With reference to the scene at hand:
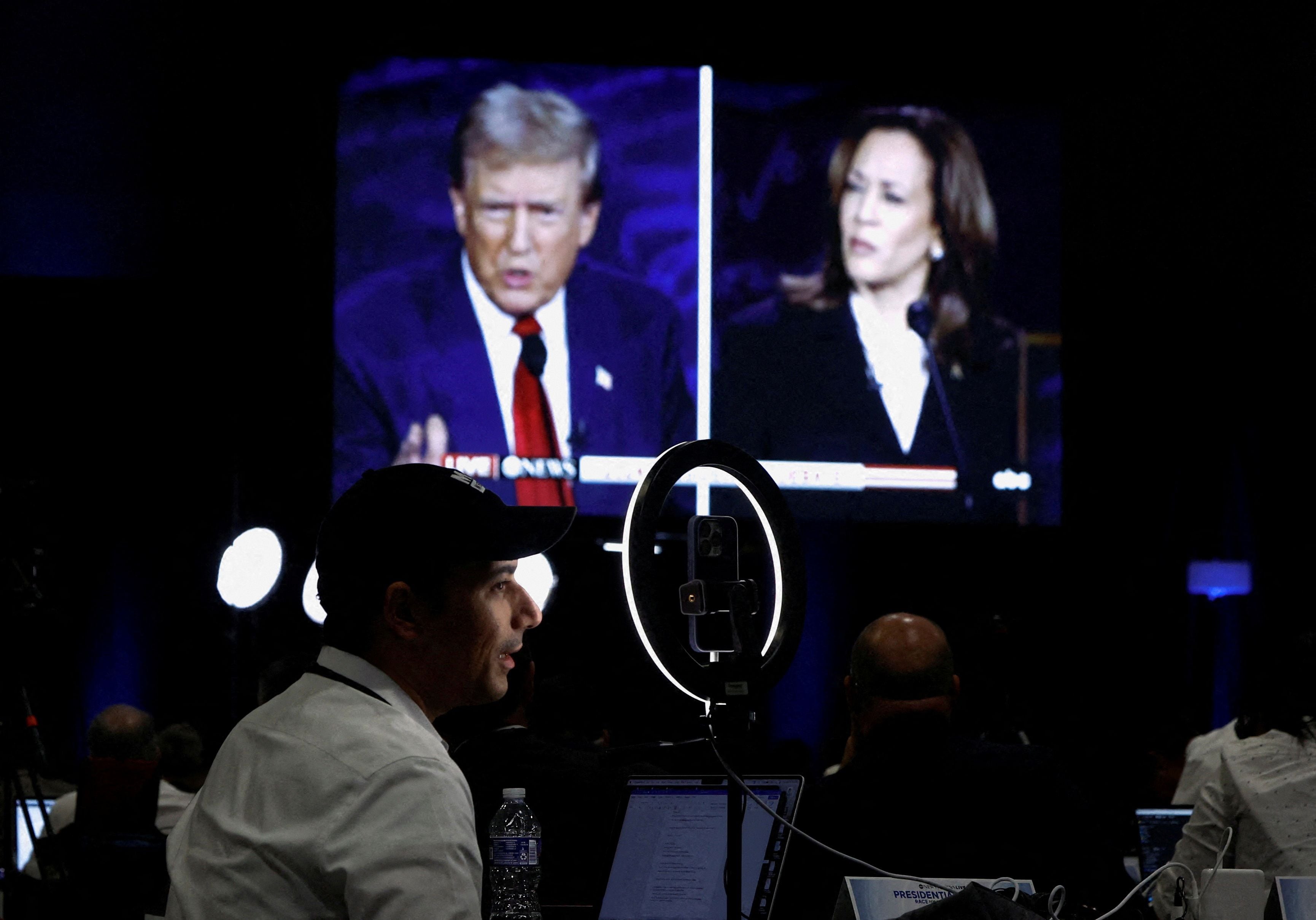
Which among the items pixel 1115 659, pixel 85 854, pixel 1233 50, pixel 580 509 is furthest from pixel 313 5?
pixel 1115 659

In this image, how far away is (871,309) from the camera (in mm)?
6703

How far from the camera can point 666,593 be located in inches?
75.5

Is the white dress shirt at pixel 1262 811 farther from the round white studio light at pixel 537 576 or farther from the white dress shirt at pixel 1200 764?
the round white studio light at pixel 537 576

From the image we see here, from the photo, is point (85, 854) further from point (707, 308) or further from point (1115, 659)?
point (1115, 659)

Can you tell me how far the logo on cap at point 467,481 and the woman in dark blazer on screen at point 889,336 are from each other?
4999 millimetres

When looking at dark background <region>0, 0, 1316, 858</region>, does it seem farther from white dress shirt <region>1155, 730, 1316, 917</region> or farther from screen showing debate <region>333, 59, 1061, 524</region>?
white dress shirt <region>1155, 730, 1316, 917</region>

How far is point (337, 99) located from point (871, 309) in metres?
2.82

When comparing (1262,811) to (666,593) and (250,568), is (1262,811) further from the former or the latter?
(250,568)

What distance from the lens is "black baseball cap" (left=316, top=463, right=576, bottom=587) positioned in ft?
5.10

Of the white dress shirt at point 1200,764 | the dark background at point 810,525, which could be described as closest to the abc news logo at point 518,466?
the dark background at point 810,525

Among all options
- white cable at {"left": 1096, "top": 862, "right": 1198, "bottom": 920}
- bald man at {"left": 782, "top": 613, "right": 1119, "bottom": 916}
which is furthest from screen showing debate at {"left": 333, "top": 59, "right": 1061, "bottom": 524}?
white cable at {"left": 1096, "top": 862, "right": 1198, "bottom": 920}

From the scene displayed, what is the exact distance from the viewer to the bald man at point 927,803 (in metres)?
2.53

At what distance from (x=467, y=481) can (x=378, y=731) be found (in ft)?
1.07

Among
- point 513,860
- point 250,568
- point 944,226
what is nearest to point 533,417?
point 250,568
